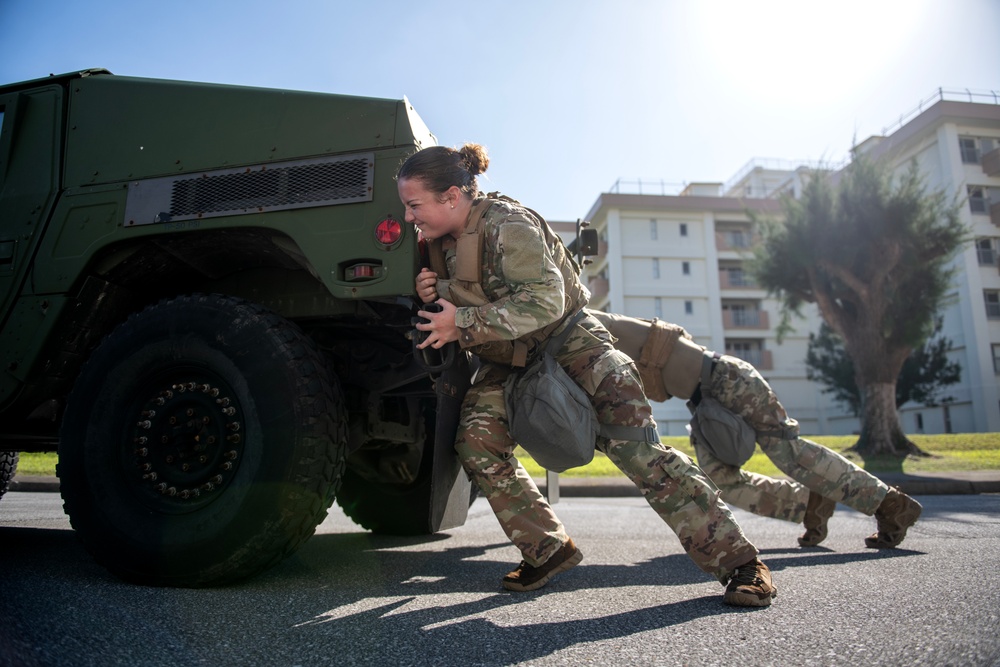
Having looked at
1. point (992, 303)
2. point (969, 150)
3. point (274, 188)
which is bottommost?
point (274, 188)

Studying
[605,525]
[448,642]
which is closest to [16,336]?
[448,642]

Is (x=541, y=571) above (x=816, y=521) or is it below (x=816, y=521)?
above

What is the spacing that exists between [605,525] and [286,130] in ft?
11.3

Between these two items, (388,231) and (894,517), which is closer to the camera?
(388,231)

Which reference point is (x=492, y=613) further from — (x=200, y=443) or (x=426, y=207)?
(x=426, y=207)

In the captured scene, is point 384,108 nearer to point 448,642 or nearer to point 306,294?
point 306,294

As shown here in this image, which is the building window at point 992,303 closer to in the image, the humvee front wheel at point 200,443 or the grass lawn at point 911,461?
the grass lawn at point 911,461

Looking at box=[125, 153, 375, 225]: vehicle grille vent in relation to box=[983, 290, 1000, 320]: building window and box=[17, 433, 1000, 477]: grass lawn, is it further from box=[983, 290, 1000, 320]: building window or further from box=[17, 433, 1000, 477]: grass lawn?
box=[983, 290, 1000, 320]: building window

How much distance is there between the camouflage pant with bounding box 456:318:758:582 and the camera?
7.76 ft

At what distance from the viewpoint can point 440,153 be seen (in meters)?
2.46

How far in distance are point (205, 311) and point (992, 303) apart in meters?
33.0

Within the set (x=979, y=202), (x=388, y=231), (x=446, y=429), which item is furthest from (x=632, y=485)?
(x=979, y=202)

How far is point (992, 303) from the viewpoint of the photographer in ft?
90.1

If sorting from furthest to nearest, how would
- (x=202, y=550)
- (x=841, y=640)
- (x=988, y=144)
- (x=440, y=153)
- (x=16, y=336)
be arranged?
(x=988, y=144)
(x=16, y=336)
(x=440, y=153)
(x=202, y=550)
(x=841, y=640)
